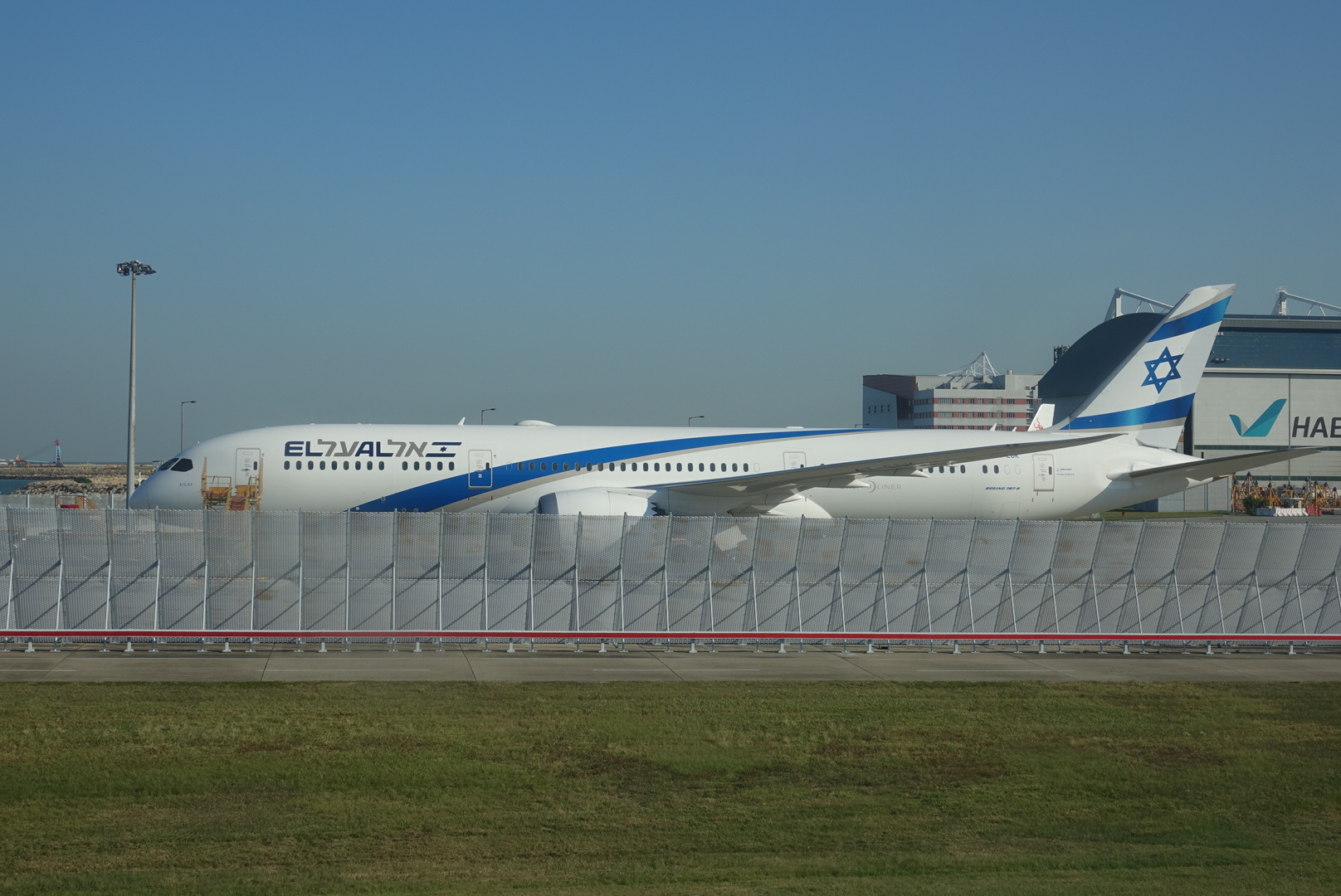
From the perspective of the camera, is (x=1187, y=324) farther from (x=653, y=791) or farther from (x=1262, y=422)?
(x=1262, y=422)

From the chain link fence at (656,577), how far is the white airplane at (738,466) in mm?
6082

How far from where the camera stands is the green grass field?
9633 mm

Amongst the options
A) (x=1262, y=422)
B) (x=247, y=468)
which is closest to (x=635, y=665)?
(x=247, y=468)

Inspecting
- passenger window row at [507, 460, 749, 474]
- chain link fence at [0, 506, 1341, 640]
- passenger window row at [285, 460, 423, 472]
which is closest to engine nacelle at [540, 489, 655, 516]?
passenger window row at [507, 460, 749, 474]

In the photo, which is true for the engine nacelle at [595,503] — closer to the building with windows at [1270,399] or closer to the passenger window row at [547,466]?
the passenger window row at [547,466]

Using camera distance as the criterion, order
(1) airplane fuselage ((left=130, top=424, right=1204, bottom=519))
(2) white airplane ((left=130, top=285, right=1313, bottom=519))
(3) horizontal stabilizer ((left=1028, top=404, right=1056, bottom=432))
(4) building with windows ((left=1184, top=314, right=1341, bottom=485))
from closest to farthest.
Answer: (2) white airplane ((left=130, top=285, right=1313, bottom=519)), (1) airplane fuselage ((left=130, top=424, right=1204, bottom=519)), (3) horizontal stabilizer ((left=1028, top=404, right=1056, bottom=432)), (4) building with windows ((left=1184, top=314, right=1341, bottom=485))

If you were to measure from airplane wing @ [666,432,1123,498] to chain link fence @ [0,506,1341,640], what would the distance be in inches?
252

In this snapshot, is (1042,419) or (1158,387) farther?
(1042,419)

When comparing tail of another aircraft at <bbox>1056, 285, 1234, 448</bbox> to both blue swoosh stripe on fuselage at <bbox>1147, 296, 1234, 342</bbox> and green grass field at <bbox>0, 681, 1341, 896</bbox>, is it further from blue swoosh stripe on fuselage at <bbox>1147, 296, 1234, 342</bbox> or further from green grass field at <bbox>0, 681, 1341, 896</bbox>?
green grass field at <bbox>0, 681, 1341, 896</bbox>

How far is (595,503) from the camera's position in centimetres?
2819

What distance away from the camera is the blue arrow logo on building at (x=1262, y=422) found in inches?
3607

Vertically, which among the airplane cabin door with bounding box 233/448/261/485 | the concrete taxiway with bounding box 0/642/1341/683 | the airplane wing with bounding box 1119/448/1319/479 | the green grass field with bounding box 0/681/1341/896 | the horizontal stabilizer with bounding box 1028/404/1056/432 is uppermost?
the horizontal stabilizer with bounding box 1028/404/1056/432

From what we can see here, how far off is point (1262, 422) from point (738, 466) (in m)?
74.1

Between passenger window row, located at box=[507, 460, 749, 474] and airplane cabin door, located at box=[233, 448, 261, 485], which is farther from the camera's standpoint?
passenger window row, located at box=[507, 460, 749, 474]
